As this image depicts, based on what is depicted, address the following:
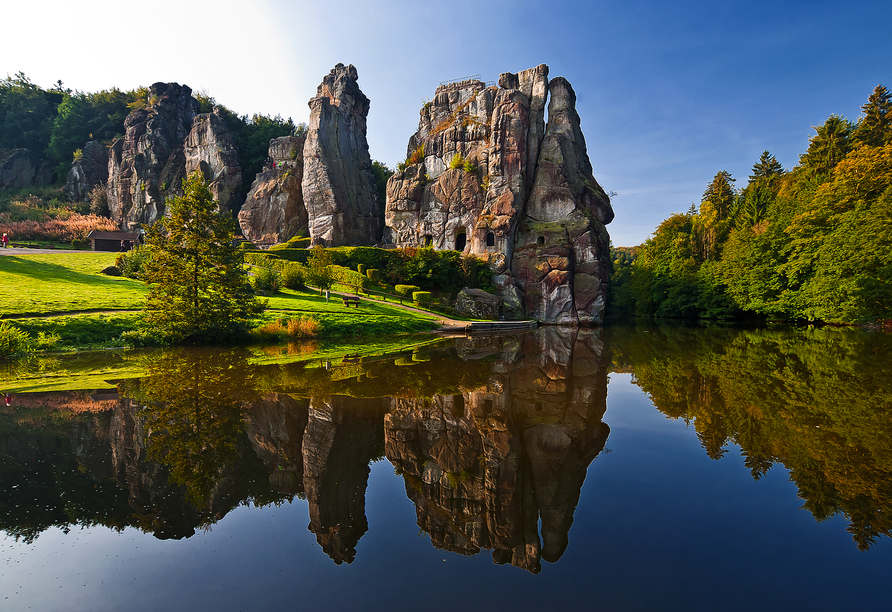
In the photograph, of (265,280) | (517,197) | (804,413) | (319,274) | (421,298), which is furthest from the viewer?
(517,197)

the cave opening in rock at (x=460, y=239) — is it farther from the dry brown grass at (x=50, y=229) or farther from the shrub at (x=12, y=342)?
the dry brown grass at (x=50, y=229)

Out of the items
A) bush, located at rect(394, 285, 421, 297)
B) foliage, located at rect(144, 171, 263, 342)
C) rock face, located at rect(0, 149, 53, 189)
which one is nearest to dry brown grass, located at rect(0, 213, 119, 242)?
rock face, located at rect(0, 149, 53, 189)

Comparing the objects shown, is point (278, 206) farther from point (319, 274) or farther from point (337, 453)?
point (337, 453)

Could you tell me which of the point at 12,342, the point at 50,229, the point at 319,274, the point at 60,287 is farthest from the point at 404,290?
the point at 50,229

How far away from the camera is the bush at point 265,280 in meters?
26.4

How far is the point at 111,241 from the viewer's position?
1658 inches

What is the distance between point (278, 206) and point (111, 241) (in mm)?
18689

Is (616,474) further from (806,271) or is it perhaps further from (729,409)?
(806,271)

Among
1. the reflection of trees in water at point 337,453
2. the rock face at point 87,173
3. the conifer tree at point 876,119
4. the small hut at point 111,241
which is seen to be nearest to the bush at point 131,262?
the small hut at point 111,241

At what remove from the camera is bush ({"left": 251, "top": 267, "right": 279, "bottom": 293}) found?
86.6 ft

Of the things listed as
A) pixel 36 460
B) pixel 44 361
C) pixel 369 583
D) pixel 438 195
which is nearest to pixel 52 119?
pixel 438 195

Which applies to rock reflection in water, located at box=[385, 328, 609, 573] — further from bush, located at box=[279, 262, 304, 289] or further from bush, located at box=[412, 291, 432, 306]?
bush, located at box=[279, 262, 304, 289]

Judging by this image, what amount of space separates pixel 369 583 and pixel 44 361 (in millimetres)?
14836

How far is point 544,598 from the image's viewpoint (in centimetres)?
301
